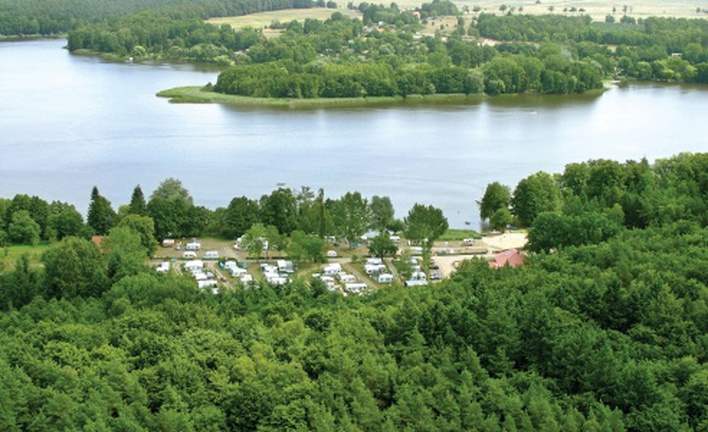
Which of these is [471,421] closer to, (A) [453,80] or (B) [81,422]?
(B) [81,422]

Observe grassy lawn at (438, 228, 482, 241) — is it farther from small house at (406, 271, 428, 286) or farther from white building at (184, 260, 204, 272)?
white building at (184, 260, 204, 272)

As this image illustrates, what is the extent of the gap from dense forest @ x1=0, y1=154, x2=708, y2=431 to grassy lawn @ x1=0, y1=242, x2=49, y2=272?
483mm

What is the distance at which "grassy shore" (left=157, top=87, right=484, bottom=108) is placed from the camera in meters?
16.4

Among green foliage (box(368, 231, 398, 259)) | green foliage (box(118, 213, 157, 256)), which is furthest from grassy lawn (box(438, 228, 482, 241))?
green foliage (box(118, 213, 157, 256))

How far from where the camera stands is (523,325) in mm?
5789

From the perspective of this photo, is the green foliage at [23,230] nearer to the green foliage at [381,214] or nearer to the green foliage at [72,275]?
the green foliage at [72,275]

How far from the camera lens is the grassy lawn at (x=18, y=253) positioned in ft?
27.5

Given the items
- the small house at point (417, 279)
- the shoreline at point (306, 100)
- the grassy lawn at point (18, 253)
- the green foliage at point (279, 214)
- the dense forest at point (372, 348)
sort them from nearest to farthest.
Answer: the dense forest at point (372, 348), the small house at point (417, 279), the grassy lawn at point (18, 253), the green foliage at point (279, 214), the shoreline at point (306, 100)

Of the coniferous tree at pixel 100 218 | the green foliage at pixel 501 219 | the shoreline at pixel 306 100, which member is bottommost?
the green foliage at pixel 501 219

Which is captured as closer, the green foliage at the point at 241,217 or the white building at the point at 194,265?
the white building at the point at 194,265

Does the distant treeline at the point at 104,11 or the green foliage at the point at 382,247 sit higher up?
the distant treeline at the point at 104,11

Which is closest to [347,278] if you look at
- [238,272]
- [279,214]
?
[238,272]

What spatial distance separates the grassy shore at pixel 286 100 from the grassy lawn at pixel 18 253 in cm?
733

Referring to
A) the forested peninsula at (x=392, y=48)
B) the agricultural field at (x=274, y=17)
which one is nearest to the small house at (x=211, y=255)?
the forested peninsula at (x=392, y=48)
